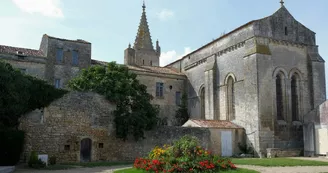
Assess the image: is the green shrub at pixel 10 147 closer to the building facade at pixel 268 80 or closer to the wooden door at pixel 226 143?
the wooden door at pixel 226 143

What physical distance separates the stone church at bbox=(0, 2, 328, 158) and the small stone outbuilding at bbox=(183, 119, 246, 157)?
678 millimetres

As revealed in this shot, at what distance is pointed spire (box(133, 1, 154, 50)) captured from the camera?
45.6 m

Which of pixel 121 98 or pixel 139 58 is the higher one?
pixel 139 58

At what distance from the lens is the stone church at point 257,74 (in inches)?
982

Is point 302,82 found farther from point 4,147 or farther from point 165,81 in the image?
point 4,147

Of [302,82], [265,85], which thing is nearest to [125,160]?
[265,85]

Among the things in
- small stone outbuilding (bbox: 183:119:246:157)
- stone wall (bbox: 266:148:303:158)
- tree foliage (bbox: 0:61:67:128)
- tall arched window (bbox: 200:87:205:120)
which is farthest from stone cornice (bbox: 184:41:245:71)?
tree foliage (bbox: 0:61:67:128)

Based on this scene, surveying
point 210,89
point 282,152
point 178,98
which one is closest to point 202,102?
point 210,89

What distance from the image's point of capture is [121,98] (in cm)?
2144

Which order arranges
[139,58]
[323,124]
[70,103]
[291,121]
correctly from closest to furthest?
[70,103]
[323,124]
[291,121]
[139,58]

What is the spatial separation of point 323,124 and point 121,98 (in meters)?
14.4

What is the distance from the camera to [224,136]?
25.3 m

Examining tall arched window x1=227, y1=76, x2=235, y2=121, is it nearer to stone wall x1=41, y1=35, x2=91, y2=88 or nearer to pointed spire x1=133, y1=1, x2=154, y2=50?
stone wall x1=41, y1=35, x2=91, y2=88

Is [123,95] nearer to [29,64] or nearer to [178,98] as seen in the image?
[29,64]
